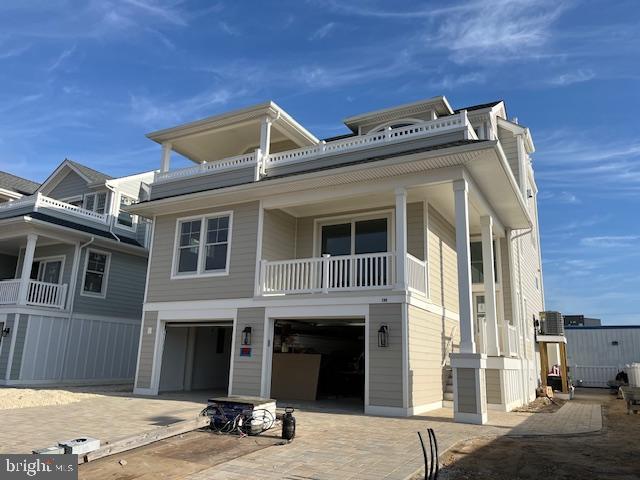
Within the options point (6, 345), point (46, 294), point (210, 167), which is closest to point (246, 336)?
→ point (210, 167)

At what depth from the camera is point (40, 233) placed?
16.1 meters

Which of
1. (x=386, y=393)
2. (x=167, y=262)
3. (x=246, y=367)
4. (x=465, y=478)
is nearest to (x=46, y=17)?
(x=167, y=262)

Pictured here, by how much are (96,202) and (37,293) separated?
535cm

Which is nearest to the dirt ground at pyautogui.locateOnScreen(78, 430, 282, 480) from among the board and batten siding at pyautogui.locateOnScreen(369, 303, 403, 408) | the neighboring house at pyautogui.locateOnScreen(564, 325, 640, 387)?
the board and batten siding at pyautogui.locateOnScreen(369, 303, 403, 408)

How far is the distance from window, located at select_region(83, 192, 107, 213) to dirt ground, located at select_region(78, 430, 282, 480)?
1567 cm

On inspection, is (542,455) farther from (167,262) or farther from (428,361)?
(167,262)

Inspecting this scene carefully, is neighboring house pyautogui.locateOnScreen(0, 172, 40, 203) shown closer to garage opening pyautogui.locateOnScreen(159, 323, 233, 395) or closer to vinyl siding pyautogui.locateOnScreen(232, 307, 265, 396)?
garage opening pyautogui.locateOnScreen(159, 323, 233, 395)

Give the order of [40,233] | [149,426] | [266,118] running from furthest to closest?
[40,233] → [266,118] → [149,426]

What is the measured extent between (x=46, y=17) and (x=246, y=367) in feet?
29.5

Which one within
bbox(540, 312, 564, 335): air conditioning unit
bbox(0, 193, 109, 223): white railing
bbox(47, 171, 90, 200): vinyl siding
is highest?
bbox(47, 171, 90, 200): vinyl siding

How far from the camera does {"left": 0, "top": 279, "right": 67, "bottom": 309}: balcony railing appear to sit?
16.1 metres

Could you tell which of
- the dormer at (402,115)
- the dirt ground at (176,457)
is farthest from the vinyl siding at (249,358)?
the dormer at (402,115)

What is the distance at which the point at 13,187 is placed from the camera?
21875mm

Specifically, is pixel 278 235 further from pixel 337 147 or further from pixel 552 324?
pixel 552 324
